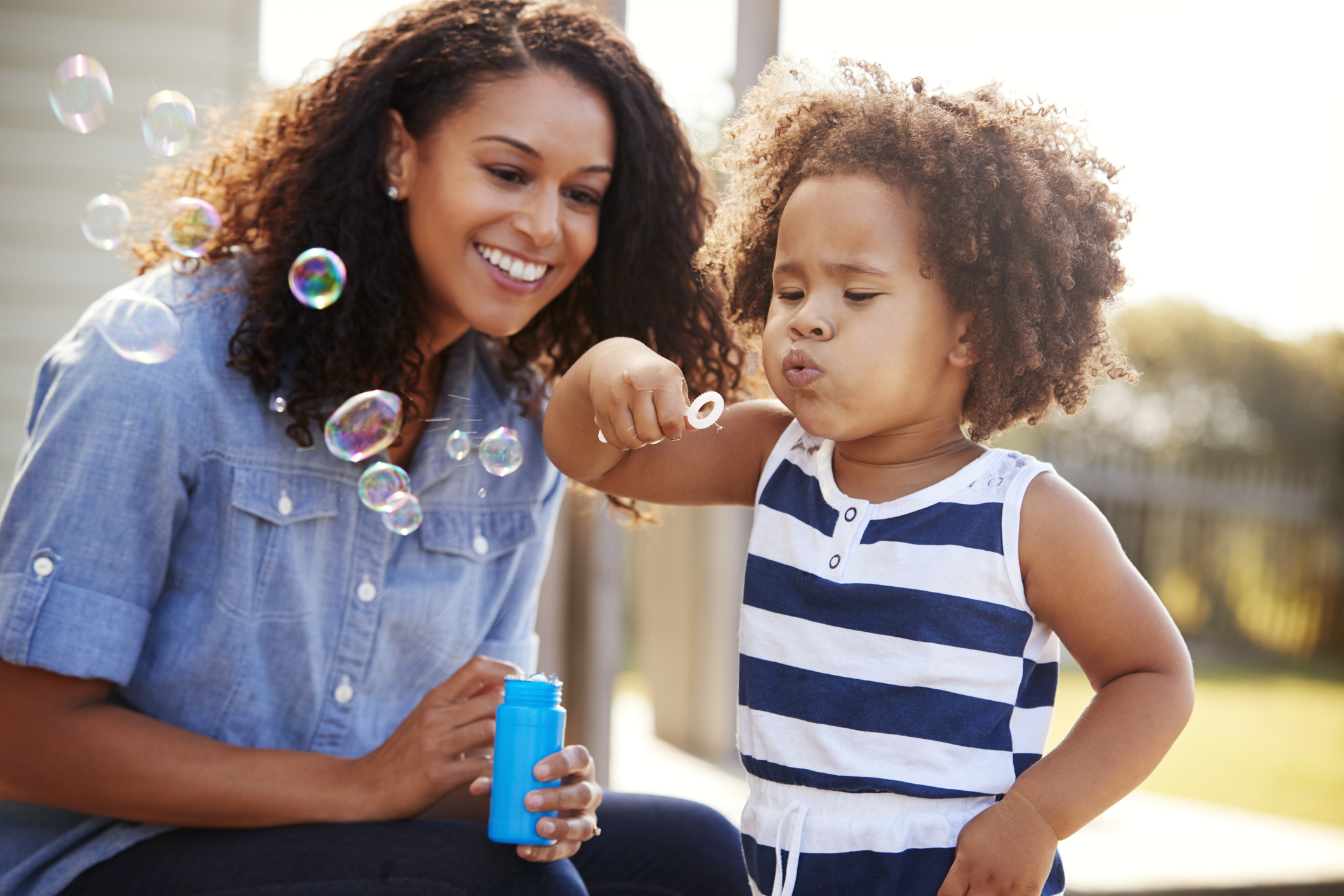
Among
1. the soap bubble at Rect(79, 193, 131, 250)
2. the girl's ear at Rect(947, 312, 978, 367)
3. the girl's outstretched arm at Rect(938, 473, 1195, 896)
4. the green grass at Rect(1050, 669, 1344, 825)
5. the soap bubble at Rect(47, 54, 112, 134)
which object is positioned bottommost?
the green grass at Rect(1050, 669, 1344, 825)

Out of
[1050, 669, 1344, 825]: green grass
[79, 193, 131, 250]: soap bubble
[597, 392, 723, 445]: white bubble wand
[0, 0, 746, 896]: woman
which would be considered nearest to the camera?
[597, 392, 723, 445]: white bubble wand

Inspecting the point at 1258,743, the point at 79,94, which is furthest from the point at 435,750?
the point at 1258,743

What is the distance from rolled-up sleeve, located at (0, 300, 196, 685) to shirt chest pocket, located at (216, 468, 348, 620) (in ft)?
0.26

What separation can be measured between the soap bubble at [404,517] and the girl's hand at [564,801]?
34cm

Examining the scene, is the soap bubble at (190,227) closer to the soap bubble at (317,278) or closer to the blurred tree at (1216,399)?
the soap bubble at (317,278)

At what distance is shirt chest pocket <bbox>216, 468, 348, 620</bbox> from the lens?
142 centimetres

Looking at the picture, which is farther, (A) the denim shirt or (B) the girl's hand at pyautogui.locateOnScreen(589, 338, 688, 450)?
(A) the denim shirt

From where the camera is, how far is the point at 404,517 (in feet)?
4.82

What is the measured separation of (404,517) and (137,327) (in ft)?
1.27

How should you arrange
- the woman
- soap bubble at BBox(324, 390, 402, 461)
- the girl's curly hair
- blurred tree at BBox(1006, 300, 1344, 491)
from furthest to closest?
blurred tree at BBox(1006, 300, 1344, 491) → soap bubble at BBox(324, 390, 402, 461) → the woman → the girl's curly hair

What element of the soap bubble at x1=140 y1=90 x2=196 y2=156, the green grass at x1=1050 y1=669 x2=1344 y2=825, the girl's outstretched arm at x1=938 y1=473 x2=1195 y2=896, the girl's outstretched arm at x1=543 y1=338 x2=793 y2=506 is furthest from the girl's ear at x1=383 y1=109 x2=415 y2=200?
the green grass at x1=1050 y1=669 x2=1344 y2=825

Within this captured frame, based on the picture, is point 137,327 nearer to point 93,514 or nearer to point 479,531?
point 93,514

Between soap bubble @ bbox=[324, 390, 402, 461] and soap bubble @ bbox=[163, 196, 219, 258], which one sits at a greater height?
soap bubble @ bbox=[163, 196, 219, 258]

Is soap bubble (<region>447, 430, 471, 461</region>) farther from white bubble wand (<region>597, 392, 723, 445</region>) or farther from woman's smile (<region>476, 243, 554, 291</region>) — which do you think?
white bubble wand (<region>597, 392, 723, 445</region>)
